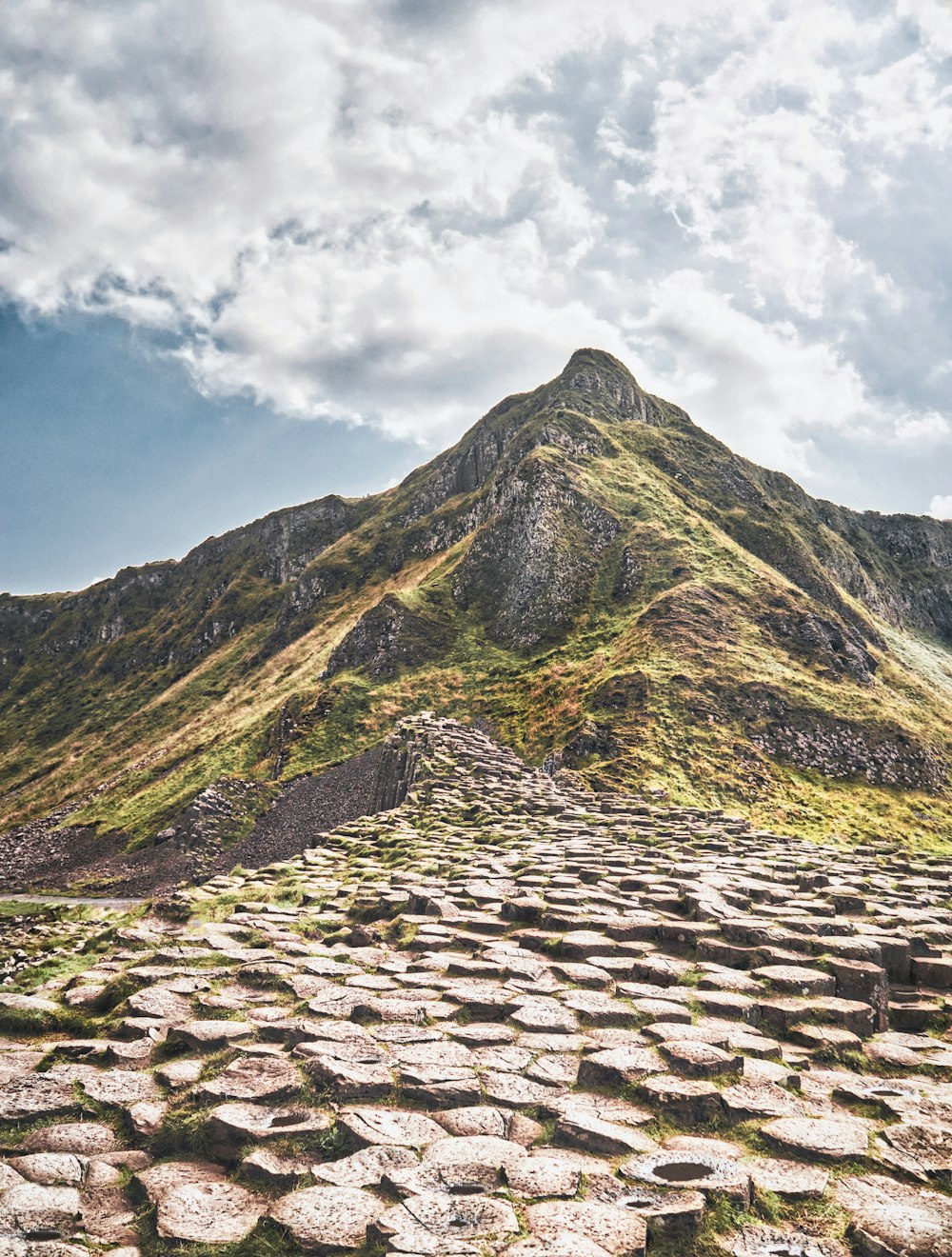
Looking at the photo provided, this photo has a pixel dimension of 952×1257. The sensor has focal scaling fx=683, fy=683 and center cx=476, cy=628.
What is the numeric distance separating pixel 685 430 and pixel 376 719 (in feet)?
322

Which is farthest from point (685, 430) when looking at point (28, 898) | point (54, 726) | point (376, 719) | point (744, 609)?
point (54, 726)

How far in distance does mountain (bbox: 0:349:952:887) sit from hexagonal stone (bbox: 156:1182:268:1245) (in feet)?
111

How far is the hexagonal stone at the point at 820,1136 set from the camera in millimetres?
5469

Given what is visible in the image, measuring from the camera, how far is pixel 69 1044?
22.7 feet

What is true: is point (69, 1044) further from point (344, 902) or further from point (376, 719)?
point (376, 719)

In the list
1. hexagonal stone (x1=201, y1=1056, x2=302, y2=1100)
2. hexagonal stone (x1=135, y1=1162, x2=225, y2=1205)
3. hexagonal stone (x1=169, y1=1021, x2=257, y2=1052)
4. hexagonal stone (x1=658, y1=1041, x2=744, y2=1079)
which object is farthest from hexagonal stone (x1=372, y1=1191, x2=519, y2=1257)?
hexagonal stone (x1=169, y1=1021, x2=257, y2=1052)

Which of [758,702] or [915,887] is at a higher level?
[758,702]

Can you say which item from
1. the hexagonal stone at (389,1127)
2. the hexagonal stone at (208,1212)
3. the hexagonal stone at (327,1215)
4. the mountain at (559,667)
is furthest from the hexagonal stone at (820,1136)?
the mountain at (559,667)

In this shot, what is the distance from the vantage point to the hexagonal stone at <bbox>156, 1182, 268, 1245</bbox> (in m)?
4.38

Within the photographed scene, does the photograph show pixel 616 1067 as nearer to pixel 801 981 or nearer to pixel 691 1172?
pixel 691 1172

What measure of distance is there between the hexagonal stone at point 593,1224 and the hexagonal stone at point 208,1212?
6.16 feet

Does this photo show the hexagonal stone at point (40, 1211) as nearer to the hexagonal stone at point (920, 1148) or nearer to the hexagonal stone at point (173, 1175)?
the hexagonal stone at point (173, 1175)

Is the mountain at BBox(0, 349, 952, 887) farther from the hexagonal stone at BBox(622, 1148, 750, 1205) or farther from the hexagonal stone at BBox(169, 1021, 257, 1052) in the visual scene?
the hexagonal stone at BBox(622, 1148, 750, 1205)

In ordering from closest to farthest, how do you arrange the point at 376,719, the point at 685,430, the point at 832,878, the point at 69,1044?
the point at 69,1044 < the point at 832,878 < the point at 376,719 < the point at 685,430
